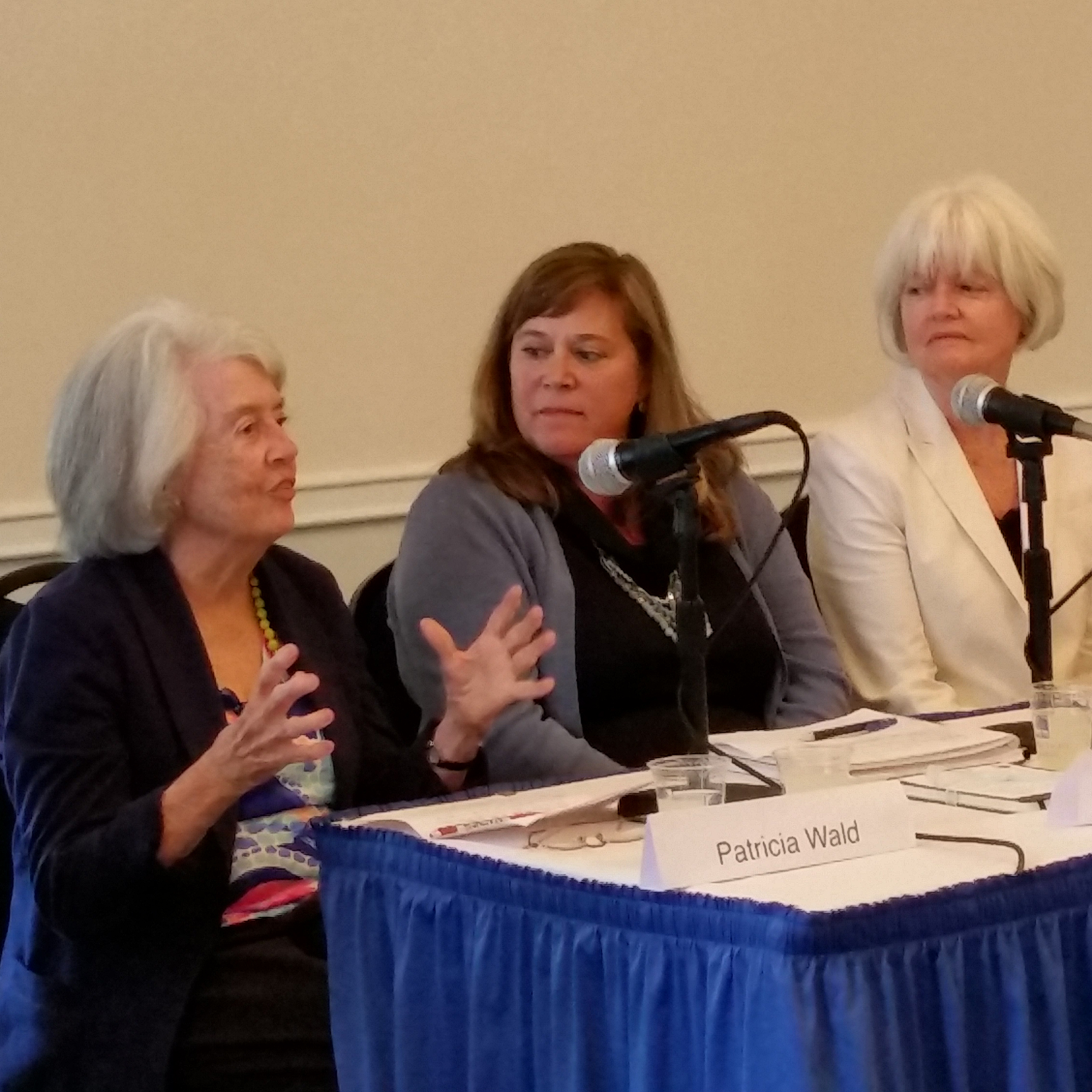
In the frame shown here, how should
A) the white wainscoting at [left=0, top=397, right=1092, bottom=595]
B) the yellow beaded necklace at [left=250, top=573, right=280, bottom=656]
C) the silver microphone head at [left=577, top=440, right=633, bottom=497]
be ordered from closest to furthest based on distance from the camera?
the silver microphone head at [left=577, top=440, right=633, bottom=497] < the yellow beaded necklace at [left=250, top=573, right=280, bottom=656] < the white wainscoting at [left=0, top=397, right=1092, bottom=595]

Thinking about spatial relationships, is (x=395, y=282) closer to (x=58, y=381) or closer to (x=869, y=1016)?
(x=58, y=381)

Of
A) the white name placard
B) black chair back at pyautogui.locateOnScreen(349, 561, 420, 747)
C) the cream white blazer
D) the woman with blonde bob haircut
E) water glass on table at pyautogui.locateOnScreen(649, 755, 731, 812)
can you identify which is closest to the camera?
the white name placard

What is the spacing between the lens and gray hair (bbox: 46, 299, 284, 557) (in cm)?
192

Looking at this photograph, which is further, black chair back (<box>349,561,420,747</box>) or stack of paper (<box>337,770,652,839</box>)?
black chair back (<box>349,561,420,747</box>)

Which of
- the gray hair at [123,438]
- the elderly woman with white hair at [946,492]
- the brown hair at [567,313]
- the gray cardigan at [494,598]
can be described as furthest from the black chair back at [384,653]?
the elderly woman with white hair at [946,492]

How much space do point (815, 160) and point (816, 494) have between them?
3.99ft

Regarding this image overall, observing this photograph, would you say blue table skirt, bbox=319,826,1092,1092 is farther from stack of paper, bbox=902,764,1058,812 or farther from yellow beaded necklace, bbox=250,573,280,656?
yellow beaded necklace, bbox=250,573,280,656

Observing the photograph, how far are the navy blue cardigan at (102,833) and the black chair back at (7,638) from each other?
0.12m

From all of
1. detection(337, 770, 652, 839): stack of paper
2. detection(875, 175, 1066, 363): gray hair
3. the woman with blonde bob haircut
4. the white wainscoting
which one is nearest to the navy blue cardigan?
detection(337, 770, 652, 839): stack of paper

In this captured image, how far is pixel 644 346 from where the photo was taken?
255cm

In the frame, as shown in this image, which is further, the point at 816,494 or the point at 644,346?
the point at 816,494

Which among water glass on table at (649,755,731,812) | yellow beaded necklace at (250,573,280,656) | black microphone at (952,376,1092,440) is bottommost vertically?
water glass on table at (649,755,731,812)

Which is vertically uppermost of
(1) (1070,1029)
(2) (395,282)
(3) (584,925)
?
(2) (395,282)

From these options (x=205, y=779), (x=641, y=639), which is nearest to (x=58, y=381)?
(x=641, y=639)
